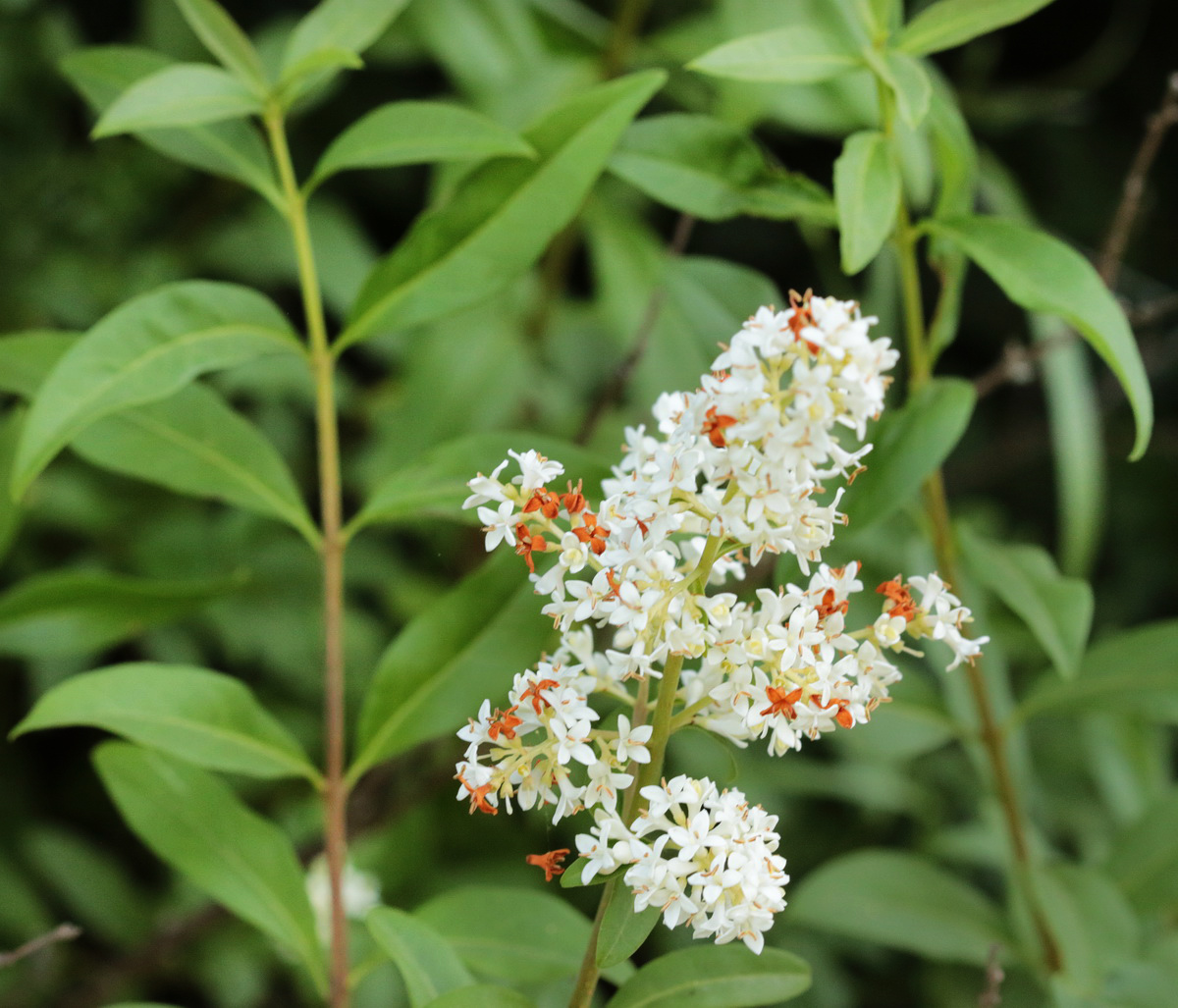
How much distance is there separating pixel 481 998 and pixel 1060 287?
0.63m

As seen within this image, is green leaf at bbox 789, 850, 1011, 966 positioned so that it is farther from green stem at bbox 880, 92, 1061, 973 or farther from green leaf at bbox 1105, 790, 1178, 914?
green leaf at bbox 1105, 790, 1178, 914

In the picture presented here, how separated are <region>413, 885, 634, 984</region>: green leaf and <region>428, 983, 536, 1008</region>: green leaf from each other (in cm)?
20

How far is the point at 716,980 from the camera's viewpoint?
29.5 inches

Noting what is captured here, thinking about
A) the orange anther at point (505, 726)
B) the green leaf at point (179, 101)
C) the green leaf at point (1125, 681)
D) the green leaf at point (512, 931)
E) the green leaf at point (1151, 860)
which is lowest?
the green leaf at point (512, 931)

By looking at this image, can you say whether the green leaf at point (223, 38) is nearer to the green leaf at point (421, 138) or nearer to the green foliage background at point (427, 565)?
the green leaf at point (421, 138)

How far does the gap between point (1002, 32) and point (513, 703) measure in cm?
223

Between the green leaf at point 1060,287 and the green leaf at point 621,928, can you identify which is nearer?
the green leaf at point 621,928

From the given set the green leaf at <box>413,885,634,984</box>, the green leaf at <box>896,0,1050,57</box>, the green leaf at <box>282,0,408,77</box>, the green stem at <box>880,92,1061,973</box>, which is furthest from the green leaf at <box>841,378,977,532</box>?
the green leaf at <box>282,0,408,77</box>

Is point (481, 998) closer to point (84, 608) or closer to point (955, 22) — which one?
point (84, 608)

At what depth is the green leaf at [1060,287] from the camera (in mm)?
775

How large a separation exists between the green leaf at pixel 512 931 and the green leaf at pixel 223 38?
720 mm

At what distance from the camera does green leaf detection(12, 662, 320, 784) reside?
850mm

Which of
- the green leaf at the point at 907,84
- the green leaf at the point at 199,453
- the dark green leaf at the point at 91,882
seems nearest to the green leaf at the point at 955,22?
the green leaf at the point at 907,84

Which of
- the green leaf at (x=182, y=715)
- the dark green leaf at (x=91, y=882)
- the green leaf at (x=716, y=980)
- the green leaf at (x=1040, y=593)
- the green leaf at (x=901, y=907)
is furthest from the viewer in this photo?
the dark green leaf at (x=91, y=882)
